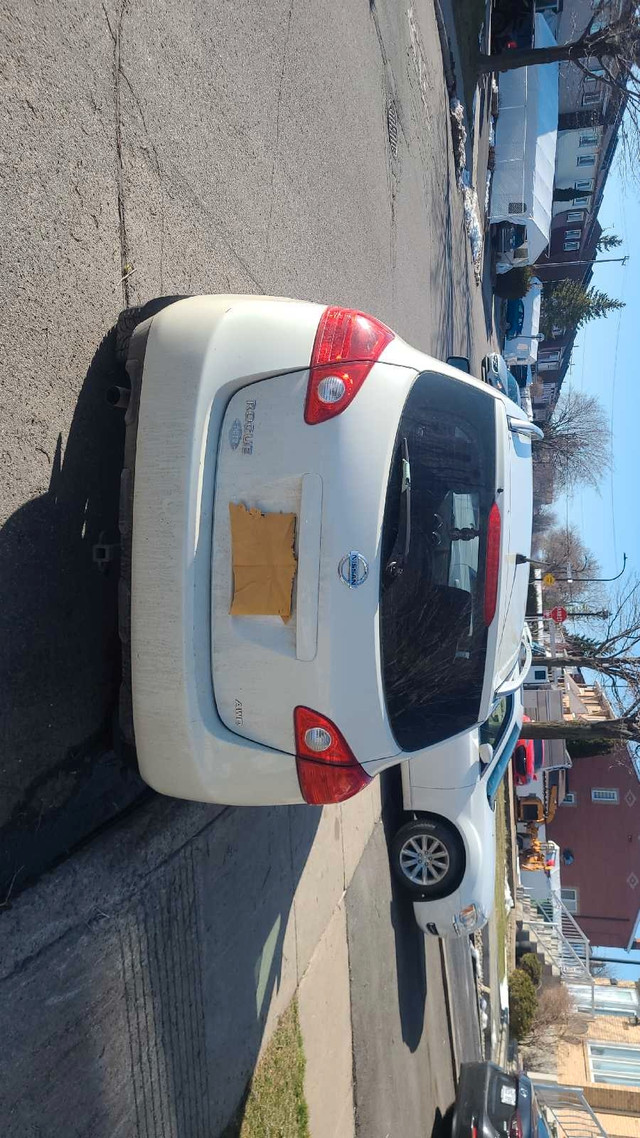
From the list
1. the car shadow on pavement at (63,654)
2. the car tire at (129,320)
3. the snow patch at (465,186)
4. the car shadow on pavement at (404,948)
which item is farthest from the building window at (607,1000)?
the car tire at (129,320)

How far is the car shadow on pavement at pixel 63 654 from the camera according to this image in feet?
10.3

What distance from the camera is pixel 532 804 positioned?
24.8m

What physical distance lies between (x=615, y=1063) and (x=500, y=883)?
878 centimetres

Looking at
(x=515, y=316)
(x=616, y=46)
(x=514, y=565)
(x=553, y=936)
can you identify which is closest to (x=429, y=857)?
(x=514, y=565)

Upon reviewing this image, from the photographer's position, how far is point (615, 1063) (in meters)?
19.0

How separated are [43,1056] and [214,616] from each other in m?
1.81

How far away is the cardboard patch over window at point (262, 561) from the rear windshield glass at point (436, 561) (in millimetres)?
432

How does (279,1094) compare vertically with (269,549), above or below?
below

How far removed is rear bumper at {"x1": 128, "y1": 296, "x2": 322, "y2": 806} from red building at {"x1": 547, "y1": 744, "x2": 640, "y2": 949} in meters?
31.6

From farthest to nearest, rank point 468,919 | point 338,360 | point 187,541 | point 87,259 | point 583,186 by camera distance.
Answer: point 583,186, point 468,919, point 87,259, point 338,360, point 187,541

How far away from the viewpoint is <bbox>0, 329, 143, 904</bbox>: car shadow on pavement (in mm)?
3150

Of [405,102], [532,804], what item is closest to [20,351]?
Result: [405,102]

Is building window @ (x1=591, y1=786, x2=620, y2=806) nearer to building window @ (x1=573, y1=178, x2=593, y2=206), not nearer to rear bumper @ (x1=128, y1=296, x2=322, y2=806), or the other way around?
building window @ (x1=573, y1=178, x2=593, y2=206)

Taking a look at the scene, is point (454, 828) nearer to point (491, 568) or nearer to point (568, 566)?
point (491, 568)
